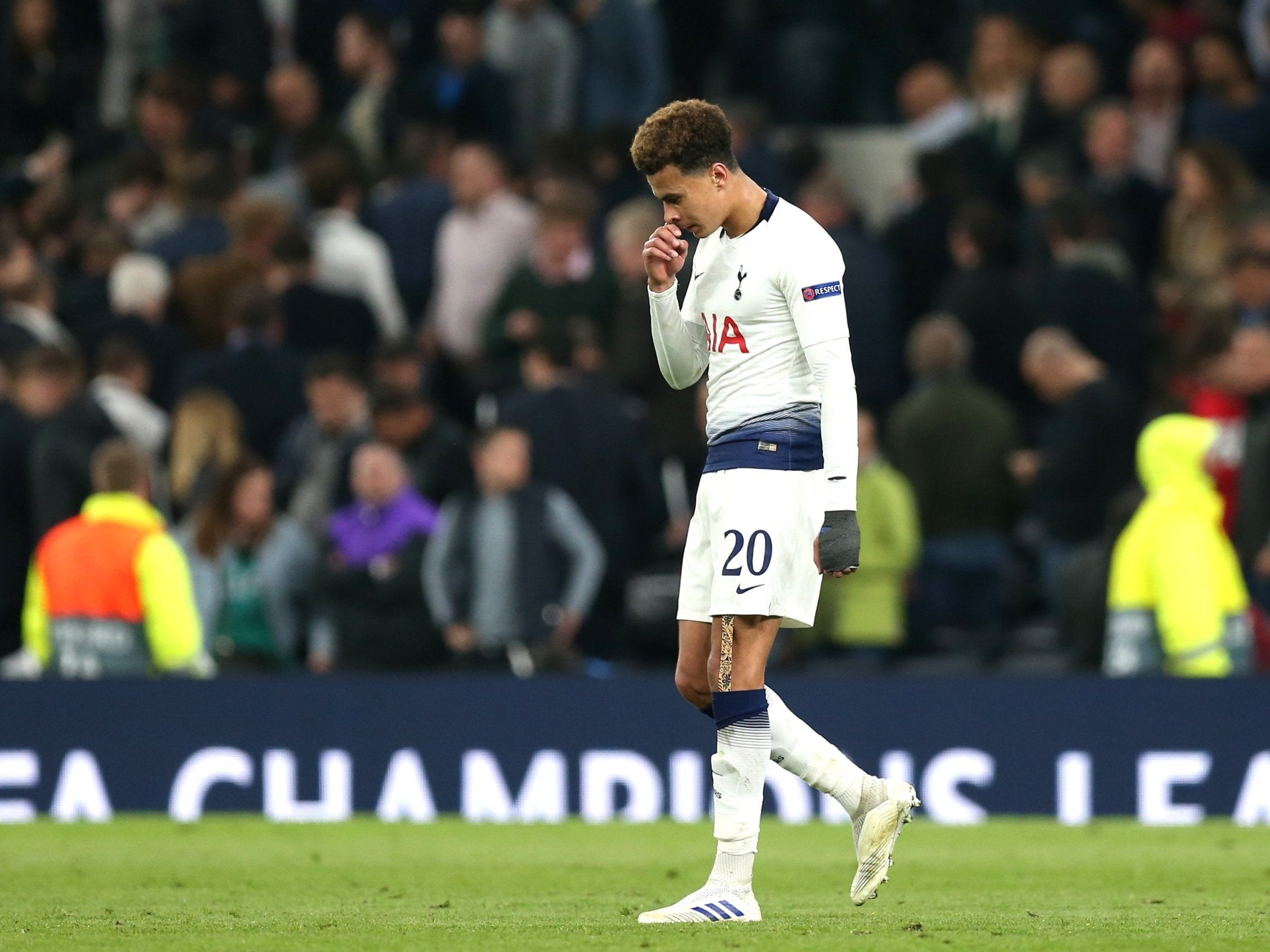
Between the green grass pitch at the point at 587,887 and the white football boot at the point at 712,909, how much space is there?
0.07 meters

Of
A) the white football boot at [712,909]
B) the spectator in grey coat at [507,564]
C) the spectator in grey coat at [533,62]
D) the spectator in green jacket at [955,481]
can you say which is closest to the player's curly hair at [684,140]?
the white football boot at [712,909]

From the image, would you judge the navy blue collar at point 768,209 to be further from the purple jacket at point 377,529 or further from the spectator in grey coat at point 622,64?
the spectator in grey coat at point 622,64

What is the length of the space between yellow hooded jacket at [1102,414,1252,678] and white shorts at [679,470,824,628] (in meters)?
3.95

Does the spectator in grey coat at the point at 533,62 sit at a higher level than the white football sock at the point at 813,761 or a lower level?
higher

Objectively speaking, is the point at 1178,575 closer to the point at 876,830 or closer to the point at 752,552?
the point at 876,830

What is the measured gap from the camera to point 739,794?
267 inches

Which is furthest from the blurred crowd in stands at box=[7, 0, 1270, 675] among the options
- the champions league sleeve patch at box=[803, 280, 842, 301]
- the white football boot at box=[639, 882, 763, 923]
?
the white football boot at box=[639, 882, 763, 923]

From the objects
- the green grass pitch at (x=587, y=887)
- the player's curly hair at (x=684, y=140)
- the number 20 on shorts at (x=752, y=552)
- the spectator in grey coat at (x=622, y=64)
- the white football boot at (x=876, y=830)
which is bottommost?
the green grass pitch at (x=587, y=887)

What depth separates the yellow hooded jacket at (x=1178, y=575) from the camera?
34.1 ft

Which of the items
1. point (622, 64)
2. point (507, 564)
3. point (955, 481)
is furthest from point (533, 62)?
point (507, 564)

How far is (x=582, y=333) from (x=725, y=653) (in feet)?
19.7

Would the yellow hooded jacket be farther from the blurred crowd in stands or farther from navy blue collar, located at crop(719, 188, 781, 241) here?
navy blue collar, located at crop(719, 188, 781, 241)

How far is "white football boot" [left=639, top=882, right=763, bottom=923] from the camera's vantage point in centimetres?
670

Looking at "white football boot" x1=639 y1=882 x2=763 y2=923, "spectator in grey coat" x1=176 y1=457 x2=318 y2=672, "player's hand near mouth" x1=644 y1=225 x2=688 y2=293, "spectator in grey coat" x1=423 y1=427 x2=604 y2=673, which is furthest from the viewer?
"spectator in grey coat" x1=176 y1=457 x2=318 y2=672
